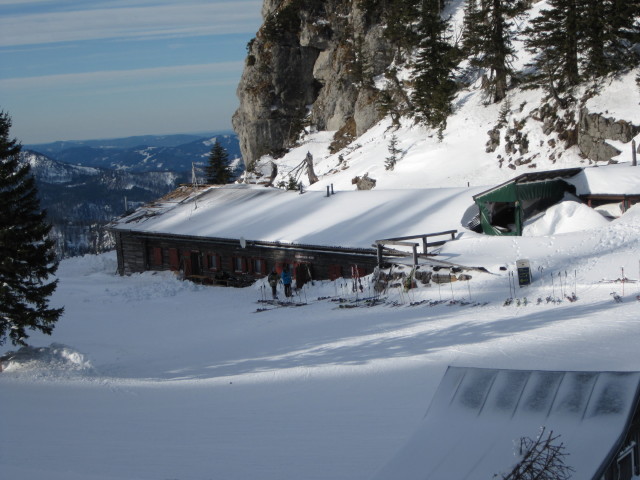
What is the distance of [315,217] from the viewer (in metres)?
28.5

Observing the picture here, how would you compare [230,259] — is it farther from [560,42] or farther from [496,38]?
[496,38]

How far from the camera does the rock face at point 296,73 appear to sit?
65.3 meters

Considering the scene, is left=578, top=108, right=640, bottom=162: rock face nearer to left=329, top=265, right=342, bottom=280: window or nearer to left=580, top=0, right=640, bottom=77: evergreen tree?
left=580, top=0, right=640, bottom=77: evergreen tree

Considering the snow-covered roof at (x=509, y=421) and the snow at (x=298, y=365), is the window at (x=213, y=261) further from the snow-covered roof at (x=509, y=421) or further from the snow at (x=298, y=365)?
the snow-covered roof at (x=509, y=421)

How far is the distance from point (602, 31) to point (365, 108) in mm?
26347

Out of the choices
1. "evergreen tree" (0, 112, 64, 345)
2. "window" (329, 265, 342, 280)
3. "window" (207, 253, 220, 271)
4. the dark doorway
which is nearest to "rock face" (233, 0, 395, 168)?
the dark doorway

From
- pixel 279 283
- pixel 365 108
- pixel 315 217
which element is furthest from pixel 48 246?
pixel 365 108

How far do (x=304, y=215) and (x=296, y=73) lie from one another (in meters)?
47.3

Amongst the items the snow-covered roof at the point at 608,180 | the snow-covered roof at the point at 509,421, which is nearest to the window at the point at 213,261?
the snow-covered roof at the point at 608,180

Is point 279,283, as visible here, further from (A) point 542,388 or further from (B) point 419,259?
(A) point 542,388

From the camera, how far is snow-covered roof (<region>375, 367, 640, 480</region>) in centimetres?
667

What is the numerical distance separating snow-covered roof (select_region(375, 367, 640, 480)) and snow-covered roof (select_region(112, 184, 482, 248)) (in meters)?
15.5

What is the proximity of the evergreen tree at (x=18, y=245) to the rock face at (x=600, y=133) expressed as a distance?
1031 inches

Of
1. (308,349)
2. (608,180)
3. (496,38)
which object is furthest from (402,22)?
(308,349)
